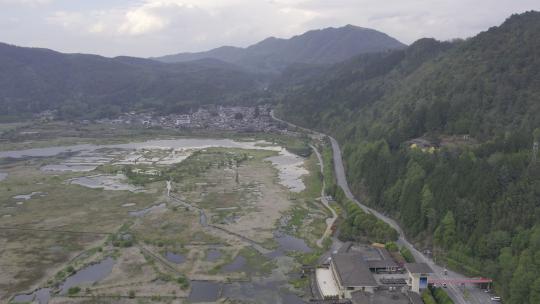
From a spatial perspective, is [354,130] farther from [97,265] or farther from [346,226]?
[97,265]

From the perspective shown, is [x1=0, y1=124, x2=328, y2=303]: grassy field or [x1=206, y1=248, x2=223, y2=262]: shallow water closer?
[x1=0, y1=124, x2=328, y2=303]: grassy field

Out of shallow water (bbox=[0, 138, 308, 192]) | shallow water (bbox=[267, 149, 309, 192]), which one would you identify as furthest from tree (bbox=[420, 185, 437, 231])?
shallow water (bbox=[0, 138, 308, 192])

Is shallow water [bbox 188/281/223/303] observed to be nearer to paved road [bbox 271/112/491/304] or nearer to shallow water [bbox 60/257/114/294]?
shallow water [bbox 60/257/114/294]

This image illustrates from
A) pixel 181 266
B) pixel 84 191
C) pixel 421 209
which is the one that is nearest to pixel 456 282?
pixel 421 209

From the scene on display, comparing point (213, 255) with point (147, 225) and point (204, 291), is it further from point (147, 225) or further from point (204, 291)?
point (147, 225)

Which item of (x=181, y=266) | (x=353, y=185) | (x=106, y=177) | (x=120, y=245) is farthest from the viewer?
(x=106, y=177)

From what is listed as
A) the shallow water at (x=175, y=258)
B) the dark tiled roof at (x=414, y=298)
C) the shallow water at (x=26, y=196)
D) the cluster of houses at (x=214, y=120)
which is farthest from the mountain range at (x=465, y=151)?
the shallow water at (x=26, y=196)

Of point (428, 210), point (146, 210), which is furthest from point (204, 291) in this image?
point (146, 210)
